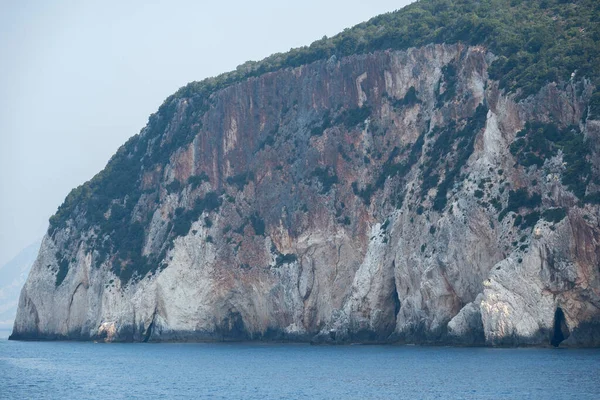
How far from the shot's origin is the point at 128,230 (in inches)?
4166

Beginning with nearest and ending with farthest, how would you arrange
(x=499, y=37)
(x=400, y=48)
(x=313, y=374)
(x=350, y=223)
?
(x=313, y=374) → (x=499, y=37) → (x=350, y=223) → (x=400, y=48)

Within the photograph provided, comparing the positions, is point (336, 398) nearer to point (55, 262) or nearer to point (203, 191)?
point (203, 191)

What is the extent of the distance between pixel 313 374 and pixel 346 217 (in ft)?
100

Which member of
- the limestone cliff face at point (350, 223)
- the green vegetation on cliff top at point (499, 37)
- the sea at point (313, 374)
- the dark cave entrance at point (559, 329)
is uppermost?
the green vegetation on cliff top at point (499, 37)

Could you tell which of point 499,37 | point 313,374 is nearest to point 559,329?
point 313,374

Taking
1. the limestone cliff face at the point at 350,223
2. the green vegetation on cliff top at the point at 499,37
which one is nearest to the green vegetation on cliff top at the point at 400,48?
the green vegetation on cliff top at the point at 499,37

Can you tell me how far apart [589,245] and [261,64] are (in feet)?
163

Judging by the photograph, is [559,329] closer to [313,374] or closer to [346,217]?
[313,374]

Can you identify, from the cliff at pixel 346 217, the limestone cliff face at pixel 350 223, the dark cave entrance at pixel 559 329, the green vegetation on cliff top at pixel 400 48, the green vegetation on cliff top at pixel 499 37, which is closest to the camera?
the dark cave entrance at pixel 559 329

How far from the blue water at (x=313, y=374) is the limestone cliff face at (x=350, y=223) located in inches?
175

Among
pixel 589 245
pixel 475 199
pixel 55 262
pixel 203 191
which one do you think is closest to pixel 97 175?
pixel 55 262

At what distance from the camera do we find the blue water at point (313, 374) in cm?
5228

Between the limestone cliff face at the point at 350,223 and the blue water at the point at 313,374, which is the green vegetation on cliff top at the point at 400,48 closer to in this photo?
the limestone cliff face at the point at 350,223

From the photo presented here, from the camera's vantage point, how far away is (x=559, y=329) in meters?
68.9
